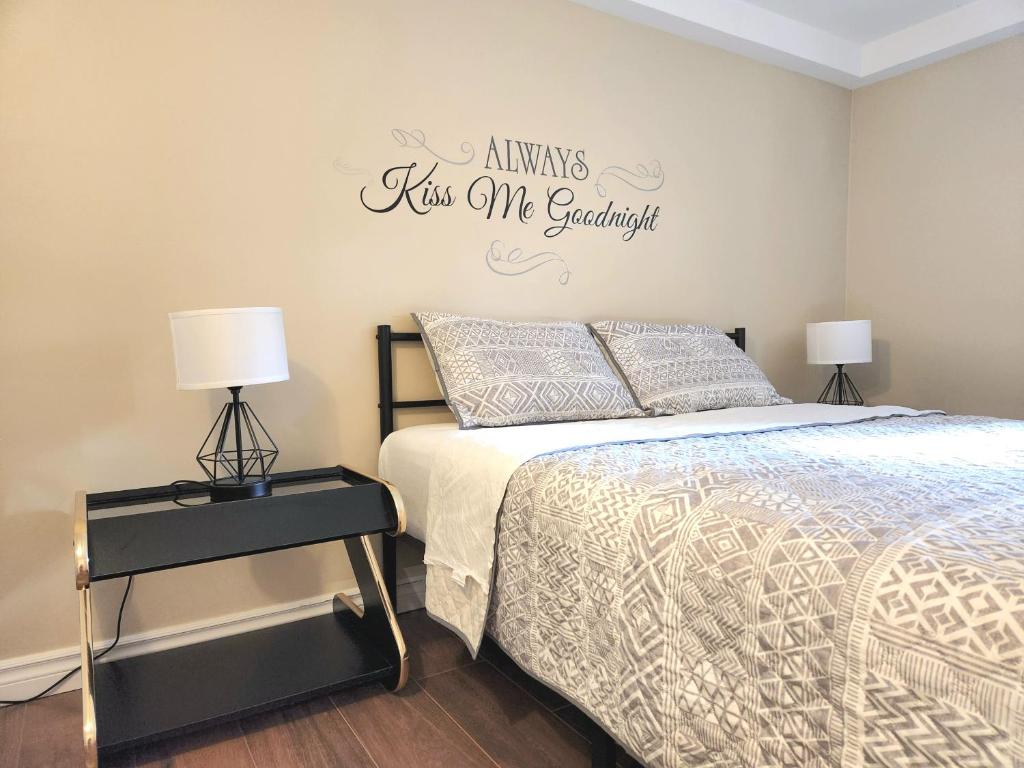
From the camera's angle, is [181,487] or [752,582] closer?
[752,582]

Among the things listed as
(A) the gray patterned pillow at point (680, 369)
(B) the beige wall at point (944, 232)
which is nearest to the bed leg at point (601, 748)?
(A) the gray patterned pillow at point (680, 369)

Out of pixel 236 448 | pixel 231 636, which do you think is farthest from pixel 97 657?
pixel 236 448

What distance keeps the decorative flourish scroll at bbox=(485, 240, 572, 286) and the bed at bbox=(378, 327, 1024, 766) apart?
34.3 inches

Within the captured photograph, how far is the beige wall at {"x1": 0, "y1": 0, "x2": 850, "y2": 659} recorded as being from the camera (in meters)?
1.85

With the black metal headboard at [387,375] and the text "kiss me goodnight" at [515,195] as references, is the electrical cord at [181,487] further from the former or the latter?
the text "kiss me goodnight" at [515,195]

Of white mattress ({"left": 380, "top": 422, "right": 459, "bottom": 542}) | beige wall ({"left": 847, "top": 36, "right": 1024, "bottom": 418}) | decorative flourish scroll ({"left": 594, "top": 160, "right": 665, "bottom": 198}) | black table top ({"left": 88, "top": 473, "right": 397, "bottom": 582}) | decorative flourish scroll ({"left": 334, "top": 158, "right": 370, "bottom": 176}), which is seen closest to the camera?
black table top ({"left": 88, "top": 473, "right": 397, "bottom": 582})

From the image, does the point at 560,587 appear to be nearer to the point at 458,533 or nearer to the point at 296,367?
the point at 458,533

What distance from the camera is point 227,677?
1.79 m

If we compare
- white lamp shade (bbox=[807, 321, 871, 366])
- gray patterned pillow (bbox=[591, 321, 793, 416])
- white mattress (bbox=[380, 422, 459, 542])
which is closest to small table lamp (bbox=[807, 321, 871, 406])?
white lamp shade (bbox=[807, 321, 871, 366])

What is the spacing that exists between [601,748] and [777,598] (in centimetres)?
62

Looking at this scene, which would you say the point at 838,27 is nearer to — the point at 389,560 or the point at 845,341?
the point at 845,341

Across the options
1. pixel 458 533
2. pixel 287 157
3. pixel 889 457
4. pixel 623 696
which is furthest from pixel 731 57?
pixel 623 696

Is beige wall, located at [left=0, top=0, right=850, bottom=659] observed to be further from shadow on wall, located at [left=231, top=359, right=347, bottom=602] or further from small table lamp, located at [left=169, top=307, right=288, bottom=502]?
small table lamp, located at [left=169, top=307, right=288, bottom=502]

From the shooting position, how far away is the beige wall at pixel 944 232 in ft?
10.00
